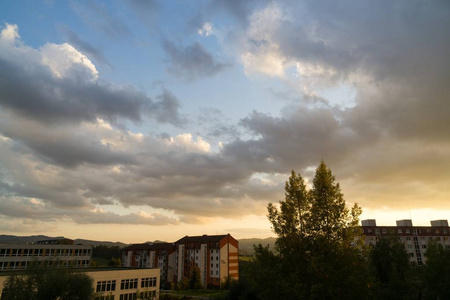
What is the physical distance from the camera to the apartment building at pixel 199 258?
107938 millimetres

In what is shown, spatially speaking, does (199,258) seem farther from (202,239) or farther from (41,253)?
(41,253)

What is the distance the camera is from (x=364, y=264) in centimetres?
2072

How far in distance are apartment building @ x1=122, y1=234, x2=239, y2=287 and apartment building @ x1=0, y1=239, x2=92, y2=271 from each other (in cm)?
3244

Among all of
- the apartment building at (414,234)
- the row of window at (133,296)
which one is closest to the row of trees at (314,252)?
the row of window at (133,296)

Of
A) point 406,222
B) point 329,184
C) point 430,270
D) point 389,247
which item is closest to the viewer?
point 329,184

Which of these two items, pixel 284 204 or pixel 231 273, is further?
pixel 231 273

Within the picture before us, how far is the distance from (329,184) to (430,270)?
3713cm

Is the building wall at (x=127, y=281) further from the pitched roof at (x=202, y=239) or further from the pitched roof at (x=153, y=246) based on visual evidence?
the pitched roof at (x=153, y=246)

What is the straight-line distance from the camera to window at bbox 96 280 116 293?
5327cm

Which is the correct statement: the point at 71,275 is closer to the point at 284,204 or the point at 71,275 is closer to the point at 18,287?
the point at 18,287

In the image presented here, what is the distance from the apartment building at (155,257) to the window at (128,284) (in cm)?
6228

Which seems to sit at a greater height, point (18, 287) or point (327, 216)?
point (327, 216)

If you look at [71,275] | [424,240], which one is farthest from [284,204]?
[424,240]

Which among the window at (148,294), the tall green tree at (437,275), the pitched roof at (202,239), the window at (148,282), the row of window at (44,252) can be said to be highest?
the pitched roof at (202,239)
